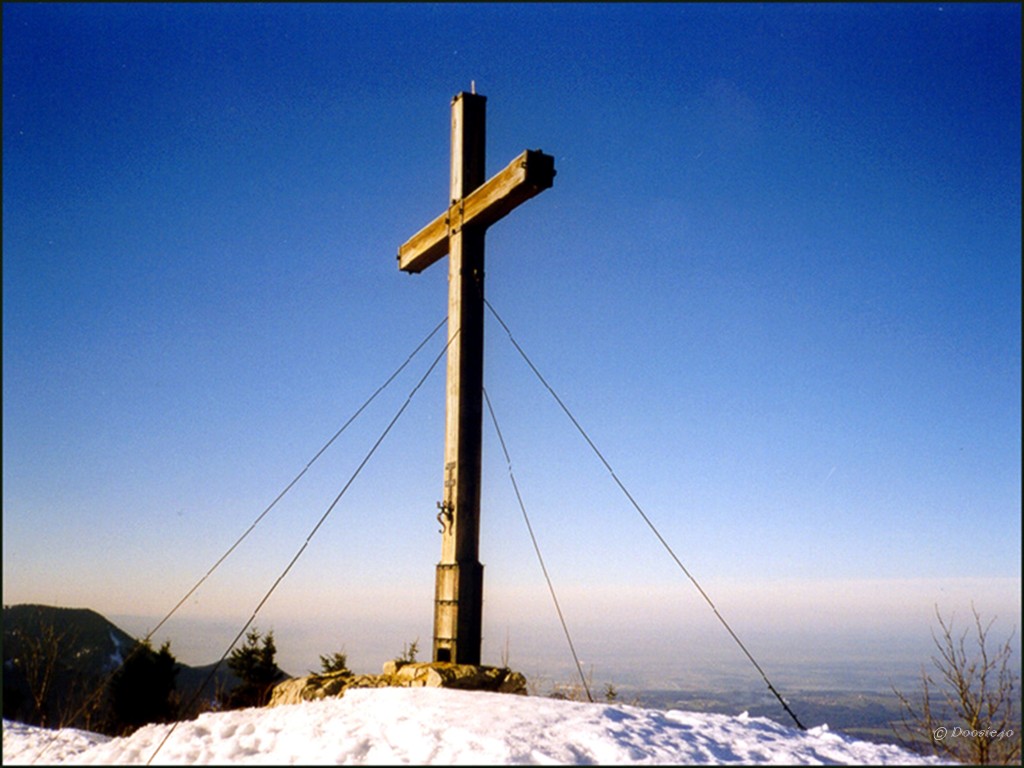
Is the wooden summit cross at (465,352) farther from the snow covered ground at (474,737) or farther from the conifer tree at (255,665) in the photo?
the conifer tree at (255,665)

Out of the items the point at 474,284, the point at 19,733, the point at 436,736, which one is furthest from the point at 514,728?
the point at 19,733

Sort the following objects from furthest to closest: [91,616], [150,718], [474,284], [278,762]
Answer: [91,616], [150,718], [474,284], [278,762]

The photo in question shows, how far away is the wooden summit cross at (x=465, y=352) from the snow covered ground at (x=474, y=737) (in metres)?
1.09

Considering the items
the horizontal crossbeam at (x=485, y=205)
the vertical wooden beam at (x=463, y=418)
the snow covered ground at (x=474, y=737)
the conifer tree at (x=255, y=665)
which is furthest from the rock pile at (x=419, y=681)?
the conifer tree at (x=255, y=665)

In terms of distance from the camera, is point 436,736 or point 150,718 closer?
point 436,736

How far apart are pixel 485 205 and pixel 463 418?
182 cm

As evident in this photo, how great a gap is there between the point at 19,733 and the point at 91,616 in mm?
28636

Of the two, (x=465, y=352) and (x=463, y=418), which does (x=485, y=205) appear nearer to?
(x=465, y=352)

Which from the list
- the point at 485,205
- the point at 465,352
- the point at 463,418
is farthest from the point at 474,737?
the point at 485,205

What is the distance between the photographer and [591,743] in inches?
145

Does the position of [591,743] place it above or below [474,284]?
below

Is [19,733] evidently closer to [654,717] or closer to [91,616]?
[654,717]

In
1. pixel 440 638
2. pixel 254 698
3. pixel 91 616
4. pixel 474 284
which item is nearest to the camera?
pixel 440 638

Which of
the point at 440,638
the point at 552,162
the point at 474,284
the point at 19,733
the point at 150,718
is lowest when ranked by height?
the point at 150,718
